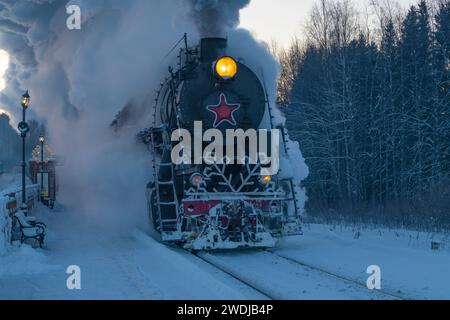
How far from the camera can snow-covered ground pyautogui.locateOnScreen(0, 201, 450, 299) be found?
725 cm

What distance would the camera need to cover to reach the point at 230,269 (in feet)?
29.0

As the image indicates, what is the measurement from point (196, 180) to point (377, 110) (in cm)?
2250

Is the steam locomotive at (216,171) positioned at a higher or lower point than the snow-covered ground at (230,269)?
higher

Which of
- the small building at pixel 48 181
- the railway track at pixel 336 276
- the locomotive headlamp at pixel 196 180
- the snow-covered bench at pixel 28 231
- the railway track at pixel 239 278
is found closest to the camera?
the railway track at pixel 336 276

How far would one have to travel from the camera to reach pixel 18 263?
958 centimetres

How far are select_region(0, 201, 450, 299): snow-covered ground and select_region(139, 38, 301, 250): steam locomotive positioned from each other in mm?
429

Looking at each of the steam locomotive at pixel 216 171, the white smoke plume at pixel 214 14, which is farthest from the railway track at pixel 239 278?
the white smoke plume at pixel 214 14

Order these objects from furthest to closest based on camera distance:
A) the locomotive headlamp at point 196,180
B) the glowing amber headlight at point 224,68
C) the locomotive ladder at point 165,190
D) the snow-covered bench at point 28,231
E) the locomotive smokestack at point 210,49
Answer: the snow-covered bench at point 28,231
the locomotive smokestack at point 210,49
the glowing amber headlight at point 224,68
the locomotive ladder at point 165,190
the locomotive headlamp at point 196,180

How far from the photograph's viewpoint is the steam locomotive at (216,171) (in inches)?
414

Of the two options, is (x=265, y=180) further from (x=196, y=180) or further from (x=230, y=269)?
(x=230, y=269)

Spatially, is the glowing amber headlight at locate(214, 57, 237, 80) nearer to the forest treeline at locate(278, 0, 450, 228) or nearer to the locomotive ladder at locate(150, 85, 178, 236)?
Result: the locomotive ladder at locate(150, 85, 178, 236)

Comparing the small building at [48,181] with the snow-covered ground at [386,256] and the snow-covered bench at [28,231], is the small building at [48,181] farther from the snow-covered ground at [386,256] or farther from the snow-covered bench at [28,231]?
the snow-covered ground at [386,256]

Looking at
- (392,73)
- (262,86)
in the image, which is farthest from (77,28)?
(392,73)
